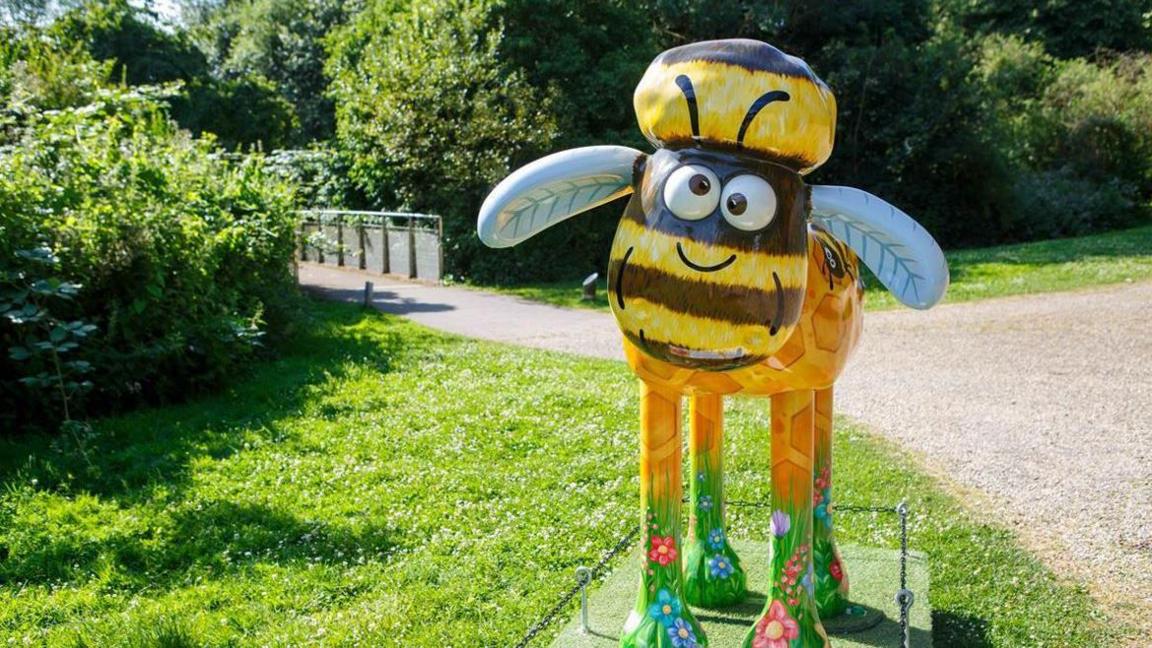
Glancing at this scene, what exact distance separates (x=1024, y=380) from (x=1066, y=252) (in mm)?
10019

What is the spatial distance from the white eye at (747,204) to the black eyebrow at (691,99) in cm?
21

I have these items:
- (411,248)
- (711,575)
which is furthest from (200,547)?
(411,248)

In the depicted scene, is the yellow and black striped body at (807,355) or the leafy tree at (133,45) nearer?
the yellow and black striped body at (807,355)

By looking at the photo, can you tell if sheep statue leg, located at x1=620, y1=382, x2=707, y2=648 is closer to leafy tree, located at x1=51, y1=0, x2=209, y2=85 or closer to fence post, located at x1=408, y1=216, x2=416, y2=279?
fence post, located at x1=408, y1=216, x2=416, y2=279

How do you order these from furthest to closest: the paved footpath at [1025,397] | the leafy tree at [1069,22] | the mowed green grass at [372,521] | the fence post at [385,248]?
1. the leafy tree at [1069,22]
2. the fence post at [385,248]
3. the paved footpath at [1025,397]
4. the mowed green grass at [372,521]

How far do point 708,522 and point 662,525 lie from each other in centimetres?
75

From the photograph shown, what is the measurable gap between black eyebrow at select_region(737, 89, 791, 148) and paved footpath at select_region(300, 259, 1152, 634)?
11.6 feet

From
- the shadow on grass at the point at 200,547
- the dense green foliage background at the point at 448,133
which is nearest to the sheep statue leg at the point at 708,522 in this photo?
the shadow on grass at the point at 200,547

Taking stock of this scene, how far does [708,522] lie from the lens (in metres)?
4.15

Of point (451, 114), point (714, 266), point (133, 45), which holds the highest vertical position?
point (133, 45)

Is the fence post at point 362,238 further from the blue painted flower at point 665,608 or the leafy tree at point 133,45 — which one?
the blue painted flower at point 665,608

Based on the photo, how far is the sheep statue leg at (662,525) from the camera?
344 cm

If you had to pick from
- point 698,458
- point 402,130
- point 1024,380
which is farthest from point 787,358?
point 402,130

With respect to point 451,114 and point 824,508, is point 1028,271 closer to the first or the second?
point 451,114
